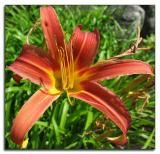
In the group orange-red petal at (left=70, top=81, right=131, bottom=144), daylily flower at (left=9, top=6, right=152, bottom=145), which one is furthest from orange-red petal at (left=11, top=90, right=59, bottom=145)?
orange-red petal at (left=70, top=81, right=131, bottom=144)

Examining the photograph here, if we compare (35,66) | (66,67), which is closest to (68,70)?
(66,67)

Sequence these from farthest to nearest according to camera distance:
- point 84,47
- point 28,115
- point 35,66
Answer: point 84,47, point 35,66, point 28,115

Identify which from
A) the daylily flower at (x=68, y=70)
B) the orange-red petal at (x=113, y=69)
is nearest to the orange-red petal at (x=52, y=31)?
the daylily flower at (x=68, y=70)

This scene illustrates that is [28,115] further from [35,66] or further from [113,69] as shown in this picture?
[113,69]

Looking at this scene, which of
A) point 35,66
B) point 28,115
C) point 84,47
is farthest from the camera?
point 84,47

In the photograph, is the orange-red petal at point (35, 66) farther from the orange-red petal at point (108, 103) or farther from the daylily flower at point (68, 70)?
the orange-red petal at point (108, 103)

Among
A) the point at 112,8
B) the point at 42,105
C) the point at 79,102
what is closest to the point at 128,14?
the point at 112,8

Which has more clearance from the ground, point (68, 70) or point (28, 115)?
point (68, 70)
